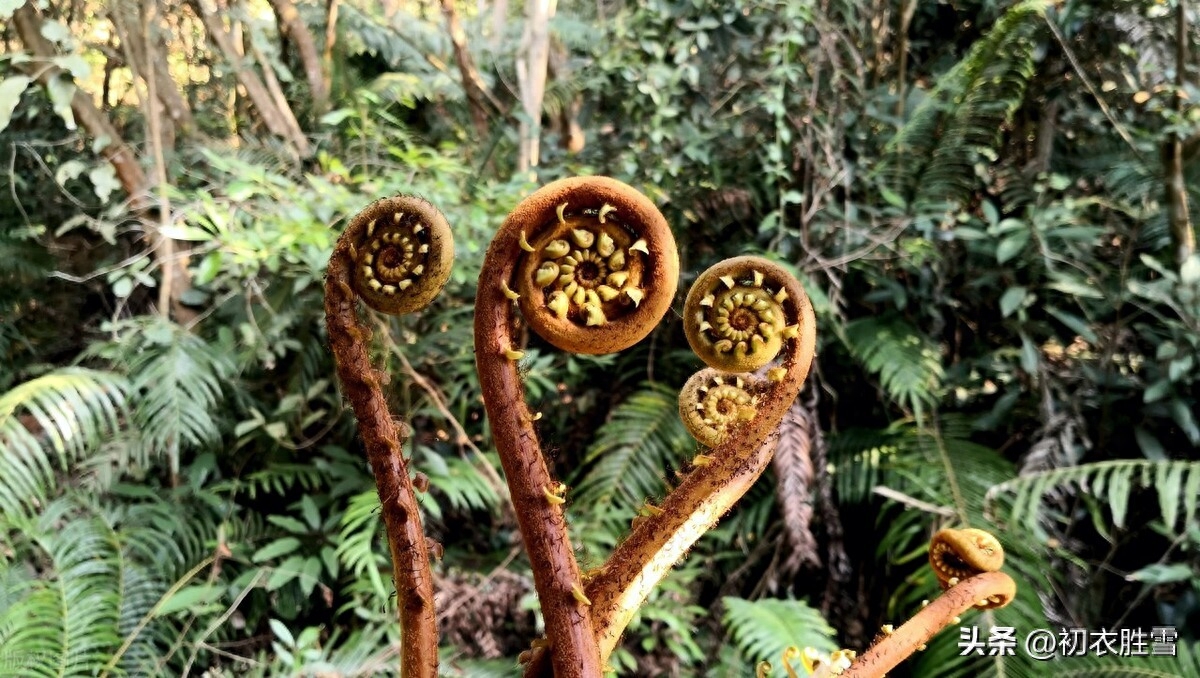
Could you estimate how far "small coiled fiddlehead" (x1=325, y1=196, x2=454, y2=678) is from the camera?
1.52 ft

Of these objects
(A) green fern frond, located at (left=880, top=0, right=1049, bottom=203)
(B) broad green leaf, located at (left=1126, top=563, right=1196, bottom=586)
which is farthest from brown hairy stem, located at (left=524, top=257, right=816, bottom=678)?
(A) green fern frond, located at (left=880, top=0, right=1049, bottom=203)

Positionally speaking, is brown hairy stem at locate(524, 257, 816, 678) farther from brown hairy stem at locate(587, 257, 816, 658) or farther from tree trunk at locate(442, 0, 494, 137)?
tree trunk at locate(442, 0, 494, 137)

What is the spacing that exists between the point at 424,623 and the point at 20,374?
8.31 feet

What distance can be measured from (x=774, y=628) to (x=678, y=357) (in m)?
0.80

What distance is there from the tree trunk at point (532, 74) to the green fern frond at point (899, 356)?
3.55 feet

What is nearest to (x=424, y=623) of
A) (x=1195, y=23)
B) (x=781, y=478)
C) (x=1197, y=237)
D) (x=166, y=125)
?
(x=781, y=478)

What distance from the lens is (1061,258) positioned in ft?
5.84

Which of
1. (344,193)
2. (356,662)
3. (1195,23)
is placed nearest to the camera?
(356,662)

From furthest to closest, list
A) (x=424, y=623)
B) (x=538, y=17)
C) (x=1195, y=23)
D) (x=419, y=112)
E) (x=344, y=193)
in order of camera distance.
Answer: (x=419, y=112) → (x=538, y=17) → (x=1195, y=23) → (x=344, y=193) → (x=424, y=623)

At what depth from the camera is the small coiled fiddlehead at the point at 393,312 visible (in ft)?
1.52

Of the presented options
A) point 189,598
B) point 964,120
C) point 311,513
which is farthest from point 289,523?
point 964,120

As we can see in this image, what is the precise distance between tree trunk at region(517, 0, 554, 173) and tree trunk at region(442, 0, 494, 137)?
0.13 m

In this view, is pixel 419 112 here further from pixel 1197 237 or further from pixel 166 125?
pixel 1197 237

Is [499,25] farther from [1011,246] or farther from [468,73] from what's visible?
[1011,246]
